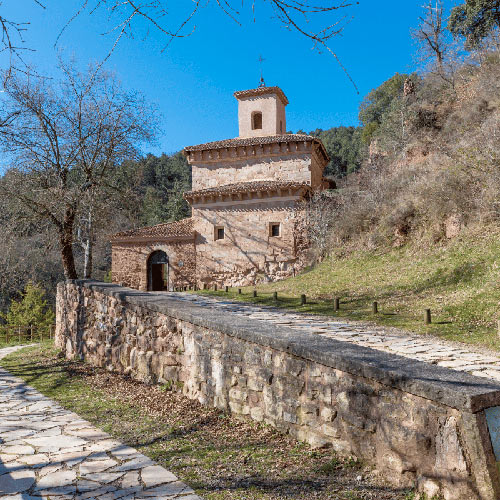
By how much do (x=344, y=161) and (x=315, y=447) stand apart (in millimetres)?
40883

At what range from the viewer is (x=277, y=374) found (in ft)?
13.5

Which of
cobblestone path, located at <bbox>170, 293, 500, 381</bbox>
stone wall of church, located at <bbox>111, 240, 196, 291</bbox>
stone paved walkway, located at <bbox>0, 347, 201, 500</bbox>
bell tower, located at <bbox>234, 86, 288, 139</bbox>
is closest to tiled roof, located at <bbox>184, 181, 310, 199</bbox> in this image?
stone wall of church, located at <bbox>111, 240, 196, 291</bbox>

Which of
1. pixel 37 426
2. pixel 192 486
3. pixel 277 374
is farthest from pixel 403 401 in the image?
pixel 37 426

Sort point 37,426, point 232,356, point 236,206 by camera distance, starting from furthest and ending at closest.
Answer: point 236,206 → point 37,426 → point 232,356

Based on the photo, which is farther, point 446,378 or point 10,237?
point 10,237

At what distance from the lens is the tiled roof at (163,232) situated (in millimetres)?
21875

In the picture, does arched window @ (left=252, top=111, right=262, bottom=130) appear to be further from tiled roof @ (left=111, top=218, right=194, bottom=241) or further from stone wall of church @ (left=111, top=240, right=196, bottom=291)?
stone wall of church @ (left=111, top=240, right=196, bottom=291)

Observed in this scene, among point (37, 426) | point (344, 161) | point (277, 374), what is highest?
point (344, 161)

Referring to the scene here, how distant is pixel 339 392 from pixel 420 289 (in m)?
8.64

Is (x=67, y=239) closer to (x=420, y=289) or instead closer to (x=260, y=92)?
(x=420, y=289)

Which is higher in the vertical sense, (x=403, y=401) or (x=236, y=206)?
(x=236, y=206)

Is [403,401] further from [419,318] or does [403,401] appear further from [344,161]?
[344,161]

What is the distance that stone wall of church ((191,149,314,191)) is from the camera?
71.3 feet

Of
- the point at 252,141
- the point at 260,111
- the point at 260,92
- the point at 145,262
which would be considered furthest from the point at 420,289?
the point at 260,92
